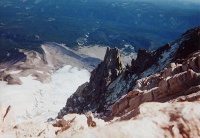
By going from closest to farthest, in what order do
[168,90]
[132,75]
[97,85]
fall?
[168,90] → [132,75] → [97,85]

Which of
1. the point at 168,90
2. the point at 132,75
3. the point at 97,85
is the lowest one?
the point at 97,85

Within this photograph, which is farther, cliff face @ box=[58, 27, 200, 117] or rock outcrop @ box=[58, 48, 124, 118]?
rock outcrop @ box=[58, 48, 124, 118]

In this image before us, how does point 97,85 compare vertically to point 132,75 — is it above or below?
below

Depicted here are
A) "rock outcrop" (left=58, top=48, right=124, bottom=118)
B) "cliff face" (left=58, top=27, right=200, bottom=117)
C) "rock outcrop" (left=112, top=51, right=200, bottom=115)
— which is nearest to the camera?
"rock outcrop" (left=112, top=51, right=200, bottom=115)

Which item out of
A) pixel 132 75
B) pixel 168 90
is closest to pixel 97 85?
pixel 132 75

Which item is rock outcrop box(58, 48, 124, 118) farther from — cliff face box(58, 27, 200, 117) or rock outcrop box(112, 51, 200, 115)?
rock outcrop box(112, 51, 200, 115)

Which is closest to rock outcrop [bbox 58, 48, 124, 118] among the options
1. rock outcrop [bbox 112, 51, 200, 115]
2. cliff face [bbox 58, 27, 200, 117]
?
cliff face [bbox 58, 27, 200, 117]

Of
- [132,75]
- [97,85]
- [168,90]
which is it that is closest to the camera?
[168,90]

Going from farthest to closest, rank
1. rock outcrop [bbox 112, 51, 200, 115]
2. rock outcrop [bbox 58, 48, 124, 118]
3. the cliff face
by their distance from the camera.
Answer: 1. rock outcrop [bbox 58, 48, 124, 118]
2. the cliff face
3. rock outcrop [bbox 112, 51, 200, 115]

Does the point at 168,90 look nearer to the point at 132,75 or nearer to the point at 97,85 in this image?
the point at 132,75
